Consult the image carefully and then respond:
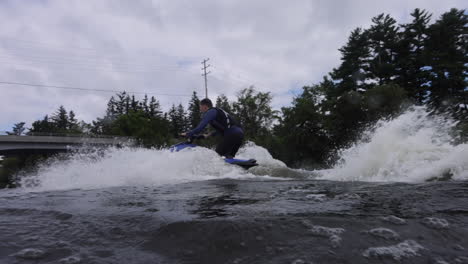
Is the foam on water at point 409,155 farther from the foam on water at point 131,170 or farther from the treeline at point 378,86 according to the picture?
the treeline at point 378,86

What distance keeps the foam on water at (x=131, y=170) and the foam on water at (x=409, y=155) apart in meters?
3.34

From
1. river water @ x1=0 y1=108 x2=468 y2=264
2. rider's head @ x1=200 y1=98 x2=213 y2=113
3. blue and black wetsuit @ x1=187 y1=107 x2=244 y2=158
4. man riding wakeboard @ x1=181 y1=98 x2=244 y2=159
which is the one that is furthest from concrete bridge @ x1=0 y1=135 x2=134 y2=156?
river water @ x1=0 y1=108 x2=468 y2=264

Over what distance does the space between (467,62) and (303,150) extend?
72.5 ft

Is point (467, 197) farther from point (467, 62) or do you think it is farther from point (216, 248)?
point (467, 62)

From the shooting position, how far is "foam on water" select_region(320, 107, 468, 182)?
225 inches

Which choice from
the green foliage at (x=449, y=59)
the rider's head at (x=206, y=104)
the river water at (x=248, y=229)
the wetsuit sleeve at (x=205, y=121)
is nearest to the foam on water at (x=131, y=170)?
the wetsuit sleeve at (x=205, y=121)

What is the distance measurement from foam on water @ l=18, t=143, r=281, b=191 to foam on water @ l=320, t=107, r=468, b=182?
3.34 m

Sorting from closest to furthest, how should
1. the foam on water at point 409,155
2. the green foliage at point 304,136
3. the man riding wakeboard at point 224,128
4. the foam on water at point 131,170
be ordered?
the foam on water at point 409,155 < the foam on water at point 131,170 < the man riding wakeboard at point 224,128 < the green foliage at point 304,136

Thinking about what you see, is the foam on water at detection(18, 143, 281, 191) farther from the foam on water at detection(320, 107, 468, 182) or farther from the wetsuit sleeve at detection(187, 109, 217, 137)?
the foam on water at detection(320, 107, 468, 182)

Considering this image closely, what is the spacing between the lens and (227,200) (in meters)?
3.88

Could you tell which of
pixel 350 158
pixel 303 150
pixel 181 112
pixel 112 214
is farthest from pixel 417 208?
pixel 181 112

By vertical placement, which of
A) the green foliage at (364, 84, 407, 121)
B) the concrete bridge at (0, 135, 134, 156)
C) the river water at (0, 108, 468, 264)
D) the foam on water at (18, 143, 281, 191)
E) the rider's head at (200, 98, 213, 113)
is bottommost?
the river water at (0, 108, 468, 264)

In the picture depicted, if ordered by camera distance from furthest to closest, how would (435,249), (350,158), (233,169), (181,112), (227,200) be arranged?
(181,112) < (233,169) < (350,158) < (227,200) < (435,249)

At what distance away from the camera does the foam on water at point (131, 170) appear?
695 centimetres
